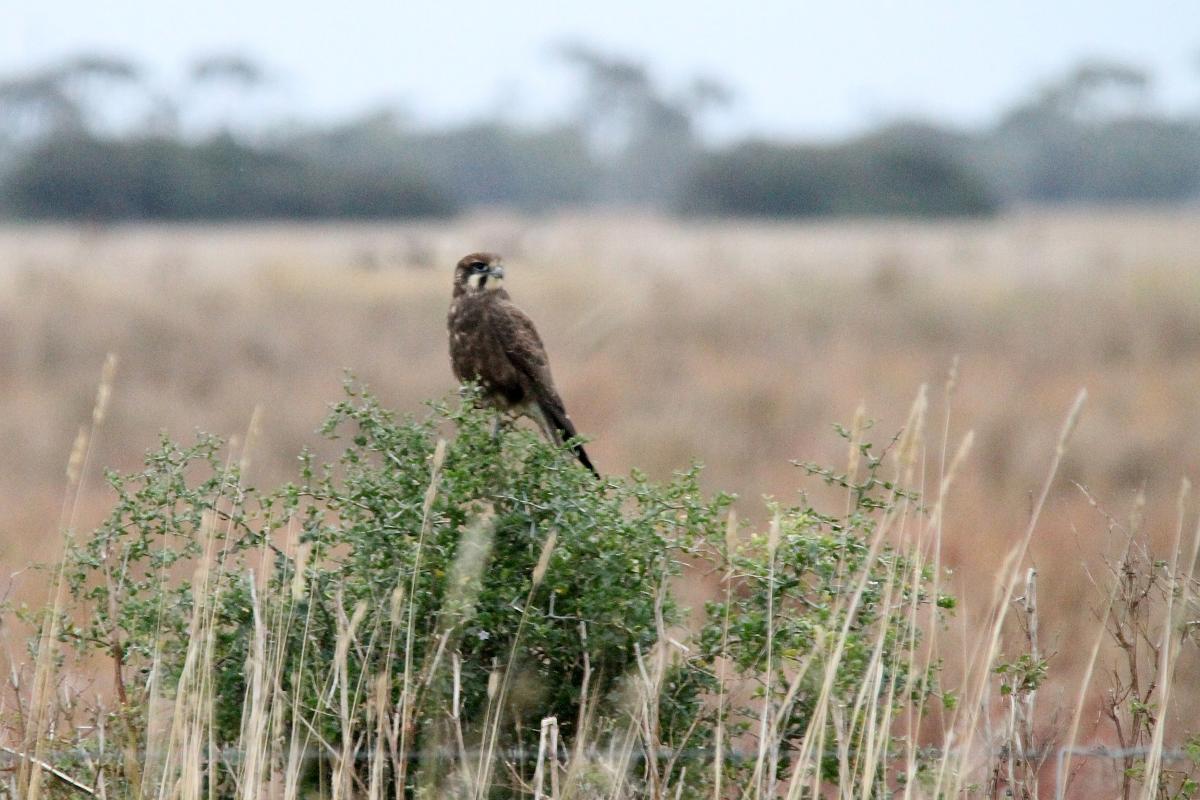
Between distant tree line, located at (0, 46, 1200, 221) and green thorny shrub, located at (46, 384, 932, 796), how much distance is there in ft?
80.3

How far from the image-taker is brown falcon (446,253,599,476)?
586 centimetres

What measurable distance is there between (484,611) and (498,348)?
236cm

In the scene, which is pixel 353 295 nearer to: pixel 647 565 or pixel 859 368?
pixel 859 368

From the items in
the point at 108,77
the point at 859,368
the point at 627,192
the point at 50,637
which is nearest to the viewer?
the point at 50,637

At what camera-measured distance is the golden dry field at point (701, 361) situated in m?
11.4

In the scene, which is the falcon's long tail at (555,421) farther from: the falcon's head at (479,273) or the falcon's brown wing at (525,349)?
the falcon's head at (479,273)

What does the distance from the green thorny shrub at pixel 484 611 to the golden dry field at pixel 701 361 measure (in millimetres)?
2713

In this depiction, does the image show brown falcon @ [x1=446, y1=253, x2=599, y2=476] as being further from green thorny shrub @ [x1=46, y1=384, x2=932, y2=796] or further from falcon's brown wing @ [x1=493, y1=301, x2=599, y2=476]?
green thorny shrub @ [x1=46, y1=384, x2=932, y2=796]

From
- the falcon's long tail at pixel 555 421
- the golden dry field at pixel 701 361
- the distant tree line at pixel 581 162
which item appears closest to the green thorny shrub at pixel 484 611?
the falcon's long tail at pixel 555 421

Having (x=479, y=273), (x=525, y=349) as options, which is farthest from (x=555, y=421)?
(x=479, y=273)

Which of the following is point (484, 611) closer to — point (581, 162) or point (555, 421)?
point (555, 421)

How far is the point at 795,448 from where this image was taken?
12836mm

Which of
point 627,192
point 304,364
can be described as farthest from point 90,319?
point 627,192

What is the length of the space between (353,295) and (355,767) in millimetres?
13984
